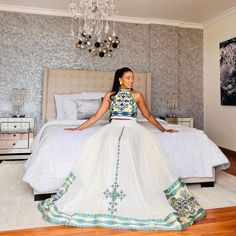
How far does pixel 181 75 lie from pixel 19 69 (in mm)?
3456

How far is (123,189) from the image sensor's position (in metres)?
1.95

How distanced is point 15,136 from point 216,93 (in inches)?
163

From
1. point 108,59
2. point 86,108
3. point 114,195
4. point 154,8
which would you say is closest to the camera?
point 114,195

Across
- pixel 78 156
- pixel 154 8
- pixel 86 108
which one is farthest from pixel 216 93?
pixel 78 156

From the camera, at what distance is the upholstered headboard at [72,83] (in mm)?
4605

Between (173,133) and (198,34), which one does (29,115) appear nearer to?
(173,133)

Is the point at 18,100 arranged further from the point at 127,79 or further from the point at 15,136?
the point at 127,79

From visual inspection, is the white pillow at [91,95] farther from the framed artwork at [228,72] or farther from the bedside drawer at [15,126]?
the framed artwork at [228,72]

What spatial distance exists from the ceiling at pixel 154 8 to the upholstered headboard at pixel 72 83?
1.20 m

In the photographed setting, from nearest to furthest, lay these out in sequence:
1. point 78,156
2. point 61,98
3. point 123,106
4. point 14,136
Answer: point 78,156
point 123,106
point 14,136
point 61,98

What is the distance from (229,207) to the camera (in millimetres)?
2273

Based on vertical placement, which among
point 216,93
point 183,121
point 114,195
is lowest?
point 114,195

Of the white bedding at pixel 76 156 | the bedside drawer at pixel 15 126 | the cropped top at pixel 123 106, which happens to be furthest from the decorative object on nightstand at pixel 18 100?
the cropped top at pixel 123 106

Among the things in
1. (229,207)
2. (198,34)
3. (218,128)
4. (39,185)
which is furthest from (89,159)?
(198,34)
